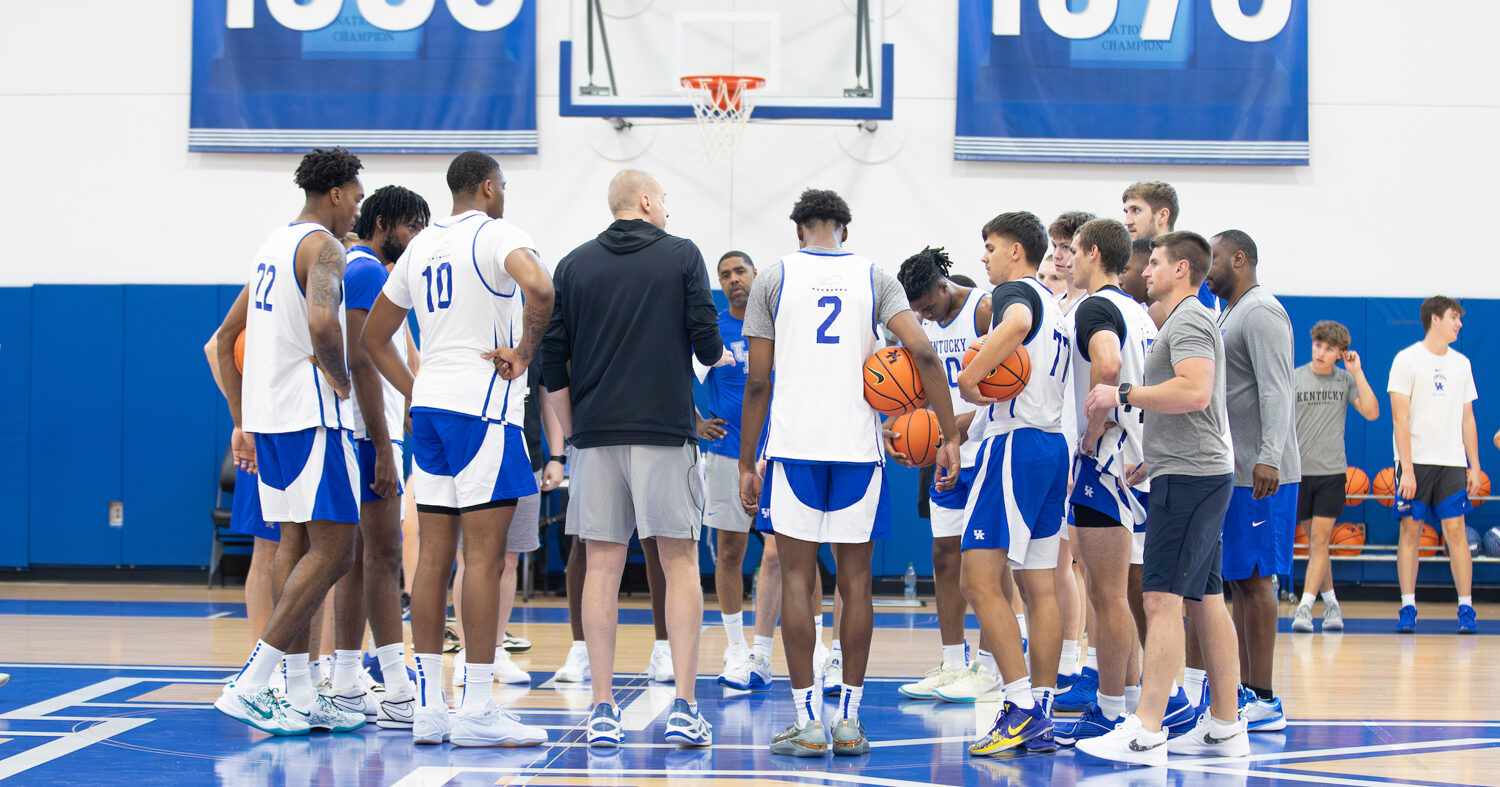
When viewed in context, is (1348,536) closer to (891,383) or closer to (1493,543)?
(1493,543)

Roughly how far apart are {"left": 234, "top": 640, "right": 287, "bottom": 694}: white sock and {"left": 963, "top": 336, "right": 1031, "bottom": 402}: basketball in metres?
2.82

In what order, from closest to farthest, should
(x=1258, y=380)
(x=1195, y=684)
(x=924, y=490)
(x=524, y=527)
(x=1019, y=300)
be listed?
(x=1019, y=300)
(x=1258, y=380)
(x=1195, y=684)
(x=524, y=527)
(x=924, y=490)

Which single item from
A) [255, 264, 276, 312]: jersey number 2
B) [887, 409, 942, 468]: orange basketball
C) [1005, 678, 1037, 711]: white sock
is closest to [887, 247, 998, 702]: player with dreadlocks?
[887, 409, 942, 468]: orange basketball

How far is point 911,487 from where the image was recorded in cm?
1034

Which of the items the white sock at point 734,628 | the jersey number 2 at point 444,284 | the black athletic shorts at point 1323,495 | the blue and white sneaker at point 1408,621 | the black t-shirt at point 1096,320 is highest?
the jersey number 2 at point 444,284

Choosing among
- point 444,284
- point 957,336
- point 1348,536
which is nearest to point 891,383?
point 957,336

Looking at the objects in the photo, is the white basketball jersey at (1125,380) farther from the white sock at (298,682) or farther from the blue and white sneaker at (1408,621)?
the blue and white sneaker at (1408,621)

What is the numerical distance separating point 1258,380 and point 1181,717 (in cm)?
140

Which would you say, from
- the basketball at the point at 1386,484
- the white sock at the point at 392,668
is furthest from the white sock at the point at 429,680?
the basketball at the point at 1386,484

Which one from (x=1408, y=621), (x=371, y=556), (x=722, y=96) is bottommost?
(x=1408, y=621)

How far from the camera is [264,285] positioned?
4762 mm

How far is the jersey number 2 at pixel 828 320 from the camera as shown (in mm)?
4531

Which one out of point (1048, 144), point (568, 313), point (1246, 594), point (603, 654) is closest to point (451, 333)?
point (568, 313)

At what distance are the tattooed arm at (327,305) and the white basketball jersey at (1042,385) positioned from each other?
8.21 ft
